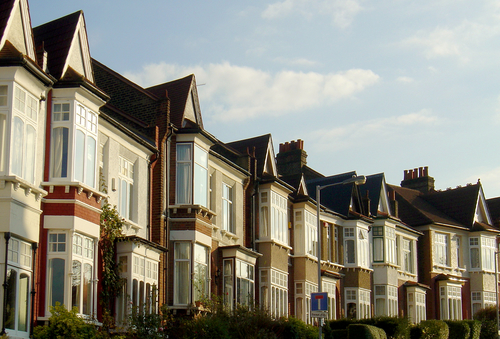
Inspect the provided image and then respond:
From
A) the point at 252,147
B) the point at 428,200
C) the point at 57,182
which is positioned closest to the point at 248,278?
the point at 252,147

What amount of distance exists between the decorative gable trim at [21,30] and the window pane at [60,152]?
210cm

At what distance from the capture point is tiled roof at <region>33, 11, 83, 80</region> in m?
21.2

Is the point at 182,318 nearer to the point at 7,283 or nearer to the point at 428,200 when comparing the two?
the point at 7,283

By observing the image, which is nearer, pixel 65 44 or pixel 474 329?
pixel 65 44

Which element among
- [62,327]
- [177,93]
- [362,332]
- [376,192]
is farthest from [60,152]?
[376,192]

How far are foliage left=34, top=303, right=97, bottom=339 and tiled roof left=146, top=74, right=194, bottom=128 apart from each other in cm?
1088

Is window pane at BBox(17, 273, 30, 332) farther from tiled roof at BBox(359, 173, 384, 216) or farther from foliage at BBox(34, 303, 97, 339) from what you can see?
tiled roof at BBox(359, 173, 384, 216)

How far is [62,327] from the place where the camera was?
18688 mm

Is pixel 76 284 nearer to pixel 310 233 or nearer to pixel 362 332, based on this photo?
pixel 362 332

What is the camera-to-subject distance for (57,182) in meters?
20.0

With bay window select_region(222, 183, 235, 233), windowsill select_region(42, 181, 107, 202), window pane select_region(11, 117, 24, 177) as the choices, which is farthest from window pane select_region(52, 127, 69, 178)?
bay window select_region(222, 183, 235, 233)

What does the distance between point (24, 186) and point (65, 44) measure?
16.5 feet

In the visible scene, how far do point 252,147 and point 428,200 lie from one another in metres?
24.5

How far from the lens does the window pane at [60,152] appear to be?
794 inches
